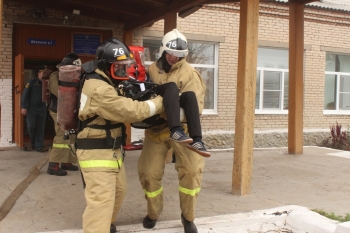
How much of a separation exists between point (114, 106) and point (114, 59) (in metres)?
0.45

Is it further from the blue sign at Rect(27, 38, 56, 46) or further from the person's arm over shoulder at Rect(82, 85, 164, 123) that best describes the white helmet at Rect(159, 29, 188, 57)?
the blue sign at Rect(27, 38, 56, 46)

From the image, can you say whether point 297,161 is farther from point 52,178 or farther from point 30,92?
point 30,92

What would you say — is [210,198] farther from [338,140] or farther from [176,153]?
[338,140]

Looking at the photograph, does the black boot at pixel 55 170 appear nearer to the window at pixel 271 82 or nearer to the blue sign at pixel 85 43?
the blue sign at pixel 85 43

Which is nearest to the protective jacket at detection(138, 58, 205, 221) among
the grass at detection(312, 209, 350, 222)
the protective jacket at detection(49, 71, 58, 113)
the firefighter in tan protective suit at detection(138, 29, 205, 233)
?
the firefighter in tan protective suit at detection(138, 29, 205, 233)

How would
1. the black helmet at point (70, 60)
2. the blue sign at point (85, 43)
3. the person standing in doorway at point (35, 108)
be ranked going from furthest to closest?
1. the blue sign at point (85, 43)
2. the person standing in doorway at point (35, 108)
3. the black helmet at point (70, 60)

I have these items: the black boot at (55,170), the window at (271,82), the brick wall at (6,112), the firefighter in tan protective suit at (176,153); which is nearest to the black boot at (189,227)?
the firefighter in tan protective suit at (176,153)

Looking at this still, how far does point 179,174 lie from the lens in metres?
4.05

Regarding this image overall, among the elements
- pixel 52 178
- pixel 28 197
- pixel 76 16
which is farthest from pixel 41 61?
pixel 28 197

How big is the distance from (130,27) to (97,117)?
605 centimetres

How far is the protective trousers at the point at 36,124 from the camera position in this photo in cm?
842

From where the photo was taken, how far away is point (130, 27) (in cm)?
915

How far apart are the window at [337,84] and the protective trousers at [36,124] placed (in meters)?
8.23

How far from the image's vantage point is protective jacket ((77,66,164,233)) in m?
3.30
